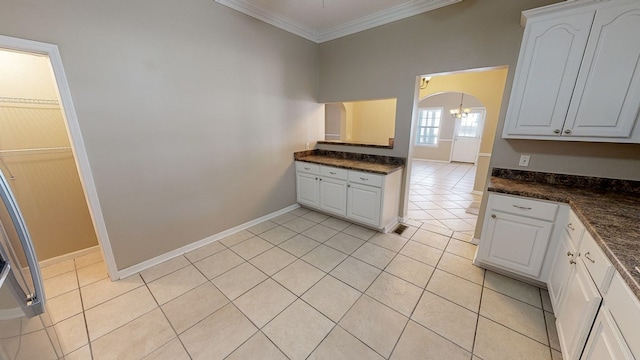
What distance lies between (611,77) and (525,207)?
1.07m

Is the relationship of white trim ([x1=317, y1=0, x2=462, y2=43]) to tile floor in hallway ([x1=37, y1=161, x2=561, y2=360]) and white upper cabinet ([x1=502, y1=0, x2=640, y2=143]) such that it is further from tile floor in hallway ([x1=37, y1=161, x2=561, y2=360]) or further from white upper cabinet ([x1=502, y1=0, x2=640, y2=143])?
tile floor in hallway ([x1=37, y1=161, x2=561, y2=360])

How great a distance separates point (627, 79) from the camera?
1575 millimetres

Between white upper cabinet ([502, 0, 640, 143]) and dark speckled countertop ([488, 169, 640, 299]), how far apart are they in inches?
18.0

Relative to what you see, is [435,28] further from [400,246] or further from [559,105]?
[400,246]

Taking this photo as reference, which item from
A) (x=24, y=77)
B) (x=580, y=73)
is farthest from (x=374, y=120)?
(x=24, y=77)

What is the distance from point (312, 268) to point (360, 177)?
1279mm

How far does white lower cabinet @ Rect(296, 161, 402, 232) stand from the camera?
2.83 metres

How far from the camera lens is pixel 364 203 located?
116 inches

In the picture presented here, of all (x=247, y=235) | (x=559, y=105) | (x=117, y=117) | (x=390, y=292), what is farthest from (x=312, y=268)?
(x=559, y=105)

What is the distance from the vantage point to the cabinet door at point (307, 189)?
3.46 metres

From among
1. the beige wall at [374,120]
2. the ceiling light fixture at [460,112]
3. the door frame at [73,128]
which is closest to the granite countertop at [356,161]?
the door frame at [73,128]

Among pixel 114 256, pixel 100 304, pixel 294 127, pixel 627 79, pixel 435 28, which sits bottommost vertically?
pixel 100 304

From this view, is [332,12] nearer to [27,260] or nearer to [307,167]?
[307,167]

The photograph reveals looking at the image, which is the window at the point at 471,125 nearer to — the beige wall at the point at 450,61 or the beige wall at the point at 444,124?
the beige wall at the point at 444,124
